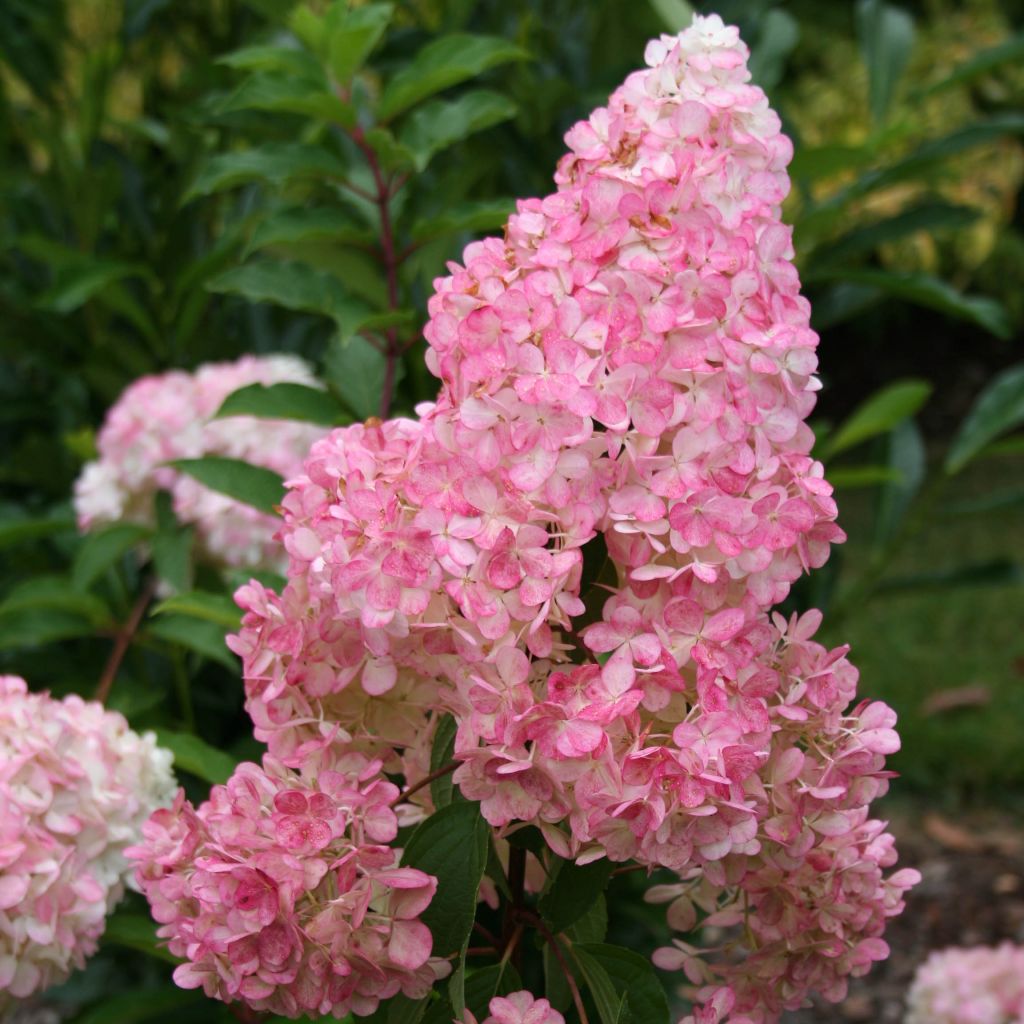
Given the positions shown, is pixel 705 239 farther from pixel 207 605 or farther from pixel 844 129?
pixel 844 129

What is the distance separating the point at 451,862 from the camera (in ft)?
2.32

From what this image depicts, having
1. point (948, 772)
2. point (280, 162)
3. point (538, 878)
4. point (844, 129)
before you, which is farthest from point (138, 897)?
point (844, 129)

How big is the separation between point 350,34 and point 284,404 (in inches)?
13.2

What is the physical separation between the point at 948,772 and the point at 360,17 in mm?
2802

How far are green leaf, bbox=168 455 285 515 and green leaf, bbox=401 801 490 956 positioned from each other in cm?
44

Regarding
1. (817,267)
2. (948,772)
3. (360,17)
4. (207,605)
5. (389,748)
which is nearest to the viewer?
(389,748)

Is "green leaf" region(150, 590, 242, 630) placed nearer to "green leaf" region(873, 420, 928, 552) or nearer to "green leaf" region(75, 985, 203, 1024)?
"green leaf" region(75, 985, 203, 1024)

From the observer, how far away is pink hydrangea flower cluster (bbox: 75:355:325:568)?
57.7 inches

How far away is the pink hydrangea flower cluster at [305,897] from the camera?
652mm

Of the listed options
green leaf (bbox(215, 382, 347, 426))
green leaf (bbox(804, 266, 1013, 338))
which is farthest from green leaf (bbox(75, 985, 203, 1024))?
green leaf (bbox(804, 266, 1013, 338))

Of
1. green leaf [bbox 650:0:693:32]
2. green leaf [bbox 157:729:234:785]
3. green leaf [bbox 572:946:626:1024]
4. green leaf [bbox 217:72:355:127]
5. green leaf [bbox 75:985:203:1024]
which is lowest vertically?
green leaf [bbox 75:985:203:1024]

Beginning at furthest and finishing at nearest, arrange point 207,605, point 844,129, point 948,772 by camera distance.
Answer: point 844,129
point 948,772
point 207,605

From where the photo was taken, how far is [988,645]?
14.2 ft

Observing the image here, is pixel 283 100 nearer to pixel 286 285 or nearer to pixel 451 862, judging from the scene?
pixel 286 285
